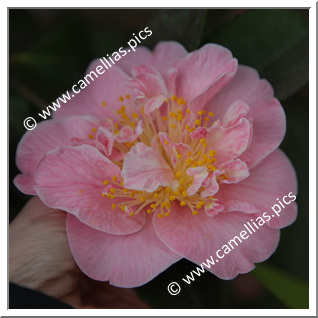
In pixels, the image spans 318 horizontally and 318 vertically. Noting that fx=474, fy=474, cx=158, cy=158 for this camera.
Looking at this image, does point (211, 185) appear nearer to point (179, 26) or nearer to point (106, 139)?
point (106, 139)

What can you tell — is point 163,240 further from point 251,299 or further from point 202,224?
point 251,299

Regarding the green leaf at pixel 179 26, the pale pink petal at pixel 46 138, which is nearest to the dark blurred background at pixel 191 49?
the green leaf at pixel 179 26

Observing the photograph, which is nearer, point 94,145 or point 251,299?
point 94,145

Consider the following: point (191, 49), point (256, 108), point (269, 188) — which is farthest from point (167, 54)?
point (269, 188)

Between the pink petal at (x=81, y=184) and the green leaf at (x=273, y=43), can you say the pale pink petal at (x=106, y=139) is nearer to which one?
the pink petal at (x=81, y=184)

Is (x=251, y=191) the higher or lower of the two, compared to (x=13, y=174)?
lower

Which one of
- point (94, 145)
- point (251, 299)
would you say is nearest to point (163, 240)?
point (94, 145)

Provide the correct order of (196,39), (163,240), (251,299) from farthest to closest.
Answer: (251,299) → (196,39) → (163,240)
